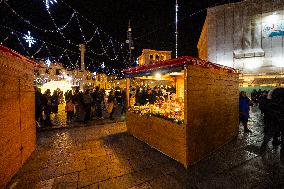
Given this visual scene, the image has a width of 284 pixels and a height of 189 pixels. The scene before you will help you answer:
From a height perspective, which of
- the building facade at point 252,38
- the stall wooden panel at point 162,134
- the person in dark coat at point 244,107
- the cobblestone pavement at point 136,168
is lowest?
the cobblestone pavement at point 136,168

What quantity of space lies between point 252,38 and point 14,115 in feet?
92.2

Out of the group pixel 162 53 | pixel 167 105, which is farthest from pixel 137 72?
pixel 162 53

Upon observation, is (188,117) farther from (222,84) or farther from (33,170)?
(33,170)

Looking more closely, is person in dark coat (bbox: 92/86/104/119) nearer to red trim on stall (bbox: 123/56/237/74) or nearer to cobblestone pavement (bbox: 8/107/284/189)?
cobblestone pavement (bbox: 8/107/284/189)

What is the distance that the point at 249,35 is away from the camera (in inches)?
1021

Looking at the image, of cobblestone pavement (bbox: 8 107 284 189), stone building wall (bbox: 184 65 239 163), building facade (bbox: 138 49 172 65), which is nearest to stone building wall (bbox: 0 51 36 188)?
cobblestone pavement (bbox: 8 107 284 189)

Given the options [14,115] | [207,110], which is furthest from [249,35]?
[14,115]

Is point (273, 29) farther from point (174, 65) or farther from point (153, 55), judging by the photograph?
point (153, 55)

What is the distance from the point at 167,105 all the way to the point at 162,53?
1645 inches

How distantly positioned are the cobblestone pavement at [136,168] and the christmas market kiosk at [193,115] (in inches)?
14.0

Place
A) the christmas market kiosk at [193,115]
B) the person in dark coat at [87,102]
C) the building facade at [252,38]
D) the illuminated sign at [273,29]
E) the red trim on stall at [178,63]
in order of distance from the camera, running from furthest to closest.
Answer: the building facade at [252,38] → the illuminated sign at [273,29] → the person in dark coat at [87,102] → the christmas market kiosk at [193,115] → the red trim on stall at [178,63]

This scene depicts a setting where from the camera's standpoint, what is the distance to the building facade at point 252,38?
24484 mm

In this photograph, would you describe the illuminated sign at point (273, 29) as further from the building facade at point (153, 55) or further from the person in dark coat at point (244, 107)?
the building facade at point (153, 55)

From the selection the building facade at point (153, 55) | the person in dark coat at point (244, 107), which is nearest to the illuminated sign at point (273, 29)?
the person in dark coat at point (244, 107)
